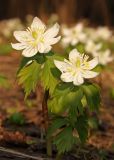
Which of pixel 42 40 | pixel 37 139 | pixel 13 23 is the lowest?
pixel 37 139

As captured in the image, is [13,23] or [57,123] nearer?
[57,123]

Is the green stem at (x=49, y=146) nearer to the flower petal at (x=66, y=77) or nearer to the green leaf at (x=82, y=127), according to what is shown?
the green leaf at (x=82, y=127)

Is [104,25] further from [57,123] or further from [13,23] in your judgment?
[57,123]

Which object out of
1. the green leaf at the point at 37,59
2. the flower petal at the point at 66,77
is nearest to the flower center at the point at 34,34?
the green leaf at the point at 37,59

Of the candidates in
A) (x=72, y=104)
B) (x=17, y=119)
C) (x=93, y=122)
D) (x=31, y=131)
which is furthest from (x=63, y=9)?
(x=72, y=104)

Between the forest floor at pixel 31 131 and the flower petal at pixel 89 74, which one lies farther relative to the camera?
the forest floor at pixel 31 131

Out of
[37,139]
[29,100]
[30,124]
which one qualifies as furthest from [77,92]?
[29,100]

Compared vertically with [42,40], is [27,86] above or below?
below

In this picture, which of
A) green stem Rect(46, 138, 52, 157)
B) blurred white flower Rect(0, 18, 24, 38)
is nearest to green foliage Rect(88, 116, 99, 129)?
green stem Rect(46, 138, 52, 157)
